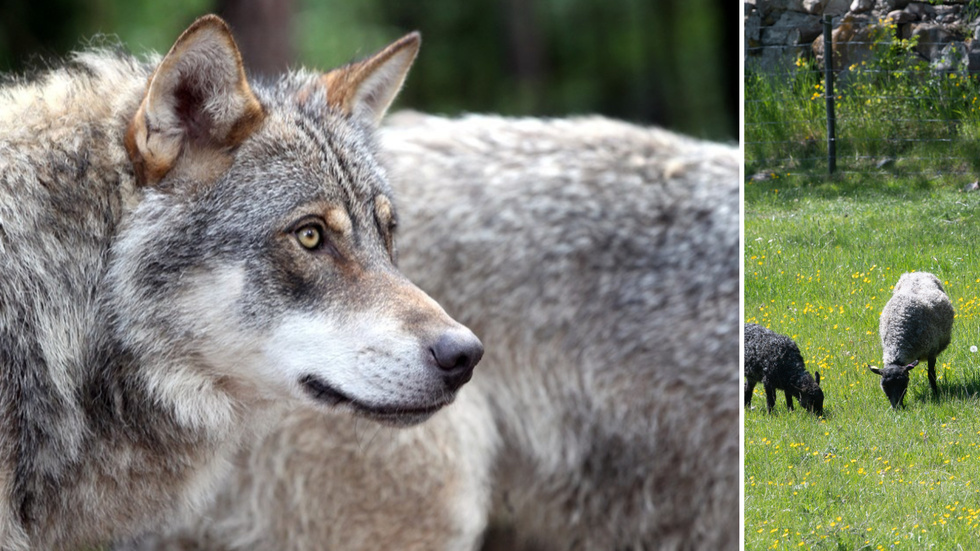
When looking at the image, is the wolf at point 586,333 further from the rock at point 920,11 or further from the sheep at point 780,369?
the rock at point 920,11

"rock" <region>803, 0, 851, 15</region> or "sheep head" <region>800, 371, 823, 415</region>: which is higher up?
"rock" <region>803, 0, 851, 15</region>

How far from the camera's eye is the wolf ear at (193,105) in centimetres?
246

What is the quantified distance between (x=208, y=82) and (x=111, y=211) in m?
0.42

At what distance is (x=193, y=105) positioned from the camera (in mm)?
2594

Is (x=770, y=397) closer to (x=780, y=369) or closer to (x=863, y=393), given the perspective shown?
(x=780, y=369)

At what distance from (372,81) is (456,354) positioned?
1128 mm

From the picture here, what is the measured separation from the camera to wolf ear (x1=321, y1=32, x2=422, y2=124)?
3141 millimetres

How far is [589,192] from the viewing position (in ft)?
13.7

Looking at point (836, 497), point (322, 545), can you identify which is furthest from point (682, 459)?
point (322, 545)

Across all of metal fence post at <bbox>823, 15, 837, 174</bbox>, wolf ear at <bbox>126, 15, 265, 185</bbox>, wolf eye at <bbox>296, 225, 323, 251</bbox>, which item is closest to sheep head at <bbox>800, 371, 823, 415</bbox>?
metal fence post at <bbox>823, 15, 837, 174</bbox>

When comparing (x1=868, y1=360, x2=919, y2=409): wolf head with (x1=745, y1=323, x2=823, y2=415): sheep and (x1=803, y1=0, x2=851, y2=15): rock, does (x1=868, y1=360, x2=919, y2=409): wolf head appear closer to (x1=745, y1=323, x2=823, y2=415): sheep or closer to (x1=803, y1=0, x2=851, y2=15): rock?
(x1=745, y1=323, x2=823, y2=415): sheep

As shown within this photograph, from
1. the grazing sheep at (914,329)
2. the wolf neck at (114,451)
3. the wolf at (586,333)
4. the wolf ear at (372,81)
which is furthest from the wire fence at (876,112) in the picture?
the wolf neck at (114,451)

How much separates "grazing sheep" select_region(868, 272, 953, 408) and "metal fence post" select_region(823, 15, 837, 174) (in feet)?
1.51

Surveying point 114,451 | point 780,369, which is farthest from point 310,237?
point 780,369
